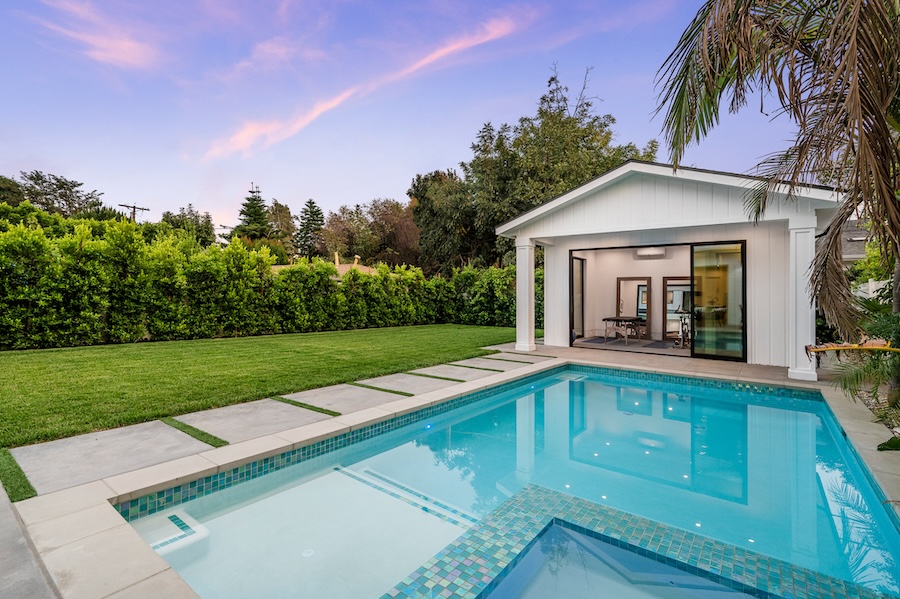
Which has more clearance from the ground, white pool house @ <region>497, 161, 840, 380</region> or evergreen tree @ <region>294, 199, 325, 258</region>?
evergreen tree @ <region>294, 199, 325, 258</region>

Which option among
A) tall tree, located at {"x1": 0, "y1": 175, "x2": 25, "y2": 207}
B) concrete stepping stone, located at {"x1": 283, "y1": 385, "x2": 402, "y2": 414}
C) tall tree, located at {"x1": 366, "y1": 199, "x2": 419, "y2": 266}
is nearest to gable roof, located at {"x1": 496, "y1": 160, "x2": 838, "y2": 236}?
concrete stepping stone, located at {"x1": 283, "y1": 385, "x2": 402, "y2": 414}

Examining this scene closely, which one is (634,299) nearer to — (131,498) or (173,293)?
(173,293)

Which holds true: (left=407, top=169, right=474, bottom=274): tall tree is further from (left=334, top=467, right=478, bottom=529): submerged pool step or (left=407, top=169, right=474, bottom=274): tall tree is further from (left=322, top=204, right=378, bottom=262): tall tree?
(left=334, top=467, right=478, bottom=529): submerged pool step

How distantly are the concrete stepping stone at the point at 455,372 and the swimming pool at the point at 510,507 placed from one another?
1390 millimetres

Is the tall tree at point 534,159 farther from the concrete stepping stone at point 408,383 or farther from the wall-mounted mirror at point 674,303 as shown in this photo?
the concrete stepping stone at point 408,383

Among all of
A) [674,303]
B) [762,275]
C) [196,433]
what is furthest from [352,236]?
[196,433]

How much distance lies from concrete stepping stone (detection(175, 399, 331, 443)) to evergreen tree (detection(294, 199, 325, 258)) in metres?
37.0

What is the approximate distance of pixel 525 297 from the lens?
1000 centimetres

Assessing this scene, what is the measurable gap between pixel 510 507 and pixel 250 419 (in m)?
2.85

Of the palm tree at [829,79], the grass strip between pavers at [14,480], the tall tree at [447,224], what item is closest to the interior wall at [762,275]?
the palm tree at [829,79]

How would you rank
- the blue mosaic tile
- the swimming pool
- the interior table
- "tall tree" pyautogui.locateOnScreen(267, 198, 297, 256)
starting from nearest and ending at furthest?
the blue mosaic tile < the swimming pool < the interior table < "tall tree" pyautogui.locateOnScreen(267, 198, 297, 256)

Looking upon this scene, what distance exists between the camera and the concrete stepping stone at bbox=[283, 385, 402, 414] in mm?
4980

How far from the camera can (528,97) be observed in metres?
22.6

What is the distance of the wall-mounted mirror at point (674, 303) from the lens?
40.2 feet
